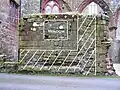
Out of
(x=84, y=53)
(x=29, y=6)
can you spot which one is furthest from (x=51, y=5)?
(x=84, y=53)

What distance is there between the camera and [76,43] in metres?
8.72

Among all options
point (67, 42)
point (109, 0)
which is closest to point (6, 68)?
point (67, 42)

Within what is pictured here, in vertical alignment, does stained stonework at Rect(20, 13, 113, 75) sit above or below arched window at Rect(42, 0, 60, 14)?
below

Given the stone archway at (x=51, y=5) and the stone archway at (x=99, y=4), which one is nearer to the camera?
the stone archway at (x=99, y=4)

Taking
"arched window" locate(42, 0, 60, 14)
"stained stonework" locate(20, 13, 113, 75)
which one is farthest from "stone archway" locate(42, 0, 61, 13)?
"stained stonework" locate(20, 13, 113, 75)

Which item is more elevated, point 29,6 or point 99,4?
point 99,4

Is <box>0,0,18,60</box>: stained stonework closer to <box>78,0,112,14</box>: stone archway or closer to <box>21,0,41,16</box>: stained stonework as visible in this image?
<box>21,0,41,16</box>: stained stonework

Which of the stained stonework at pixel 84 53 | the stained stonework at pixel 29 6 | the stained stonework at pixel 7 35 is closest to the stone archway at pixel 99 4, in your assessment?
the stained stonework at pixel 29 6

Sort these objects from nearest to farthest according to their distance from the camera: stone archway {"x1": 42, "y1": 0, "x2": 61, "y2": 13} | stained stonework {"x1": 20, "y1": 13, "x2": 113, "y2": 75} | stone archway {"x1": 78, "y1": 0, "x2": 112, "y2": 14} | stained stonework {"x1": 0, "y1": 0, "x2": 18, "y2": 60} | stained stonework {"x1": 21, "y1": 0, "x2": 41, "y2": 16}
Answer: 1. stained stonework {"x1": 20, "y1": 13, "x2": 113, "y2": 75}
2. stained stonework {"x1": 0, "y1": 0, "x2": 18, "y2": 60}
3. stained stonework {"x1": 21, "y1": 0, "x2": 41, "y2": 16}
4. stone archway {"x1": 78, "y1": 0, "x2": 112, "y2": 14}
5. stone archway {"x1": 42, "y1": 0, "x2": 61, "y2": 13}

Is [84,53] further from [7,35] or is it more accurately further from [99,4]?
[99,4]

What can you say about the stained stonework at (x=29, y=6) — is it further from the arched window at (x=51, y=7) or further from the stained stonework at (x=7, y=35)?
the stained stonework at (x=7, y=35)

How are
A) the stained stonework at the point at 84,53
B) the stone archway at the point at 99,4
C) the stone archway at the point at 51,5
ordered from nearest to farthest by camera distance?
the stained stonework at the point at 84,53, the stone archway at the point at 99,4, the stone archway at the point at 51,5

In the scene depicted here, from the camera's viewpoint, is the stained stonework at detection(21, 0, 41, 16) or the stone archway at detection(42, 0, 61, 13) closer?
the stained stonework at detection(21, 0, 41, 16)

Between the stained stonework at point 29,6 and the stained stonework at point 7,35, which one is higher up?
the stained stonework at point 29,6
